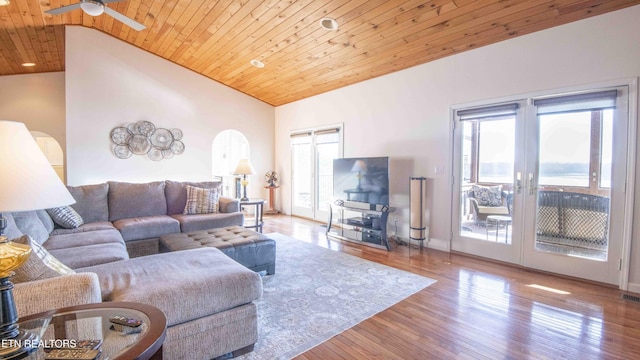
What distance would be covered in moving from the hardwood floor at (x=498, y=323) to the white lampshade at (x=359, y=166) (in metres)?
1.88

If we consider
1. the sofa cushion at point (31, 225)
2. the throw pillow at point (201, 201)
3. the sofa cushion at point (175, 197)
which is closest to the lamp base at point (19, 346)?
the sofa cushion at point (31, 225)

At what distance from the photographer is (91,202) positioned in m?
3.92

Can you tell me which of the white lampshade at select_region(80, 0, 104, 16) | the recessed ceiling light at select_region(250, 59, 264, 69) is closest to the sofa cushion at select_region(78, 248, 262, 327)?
the white lampshade at select_region(80, 0, 104, 16)

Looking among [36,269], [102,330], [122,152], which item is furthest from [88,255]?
[122,152]

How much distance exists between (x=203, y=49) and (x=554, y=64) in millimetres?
5022

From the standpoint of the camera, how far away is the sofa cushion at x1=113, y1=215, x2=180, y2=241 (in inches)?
144

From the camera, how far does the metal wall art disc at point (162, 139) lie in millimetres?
5910

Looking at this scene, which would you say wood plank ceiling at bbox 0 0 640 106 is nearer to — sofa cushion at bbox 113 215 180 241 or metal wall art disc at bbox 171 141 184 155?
metal wall art disc at bbox 171 141 184 155

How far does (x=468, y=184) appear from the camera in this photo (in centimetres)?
403

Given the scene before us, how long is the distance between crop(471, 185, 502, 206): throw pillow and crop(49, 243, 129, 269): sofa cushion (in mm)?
3985

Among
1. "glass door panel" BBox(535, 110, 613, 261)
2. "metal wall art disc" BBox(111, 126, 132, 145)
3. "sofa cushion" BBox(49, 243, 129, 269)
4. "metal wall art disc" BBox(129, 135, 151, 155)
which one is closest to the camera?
"sofa cushion" BBox(49, 243, 129, 269)

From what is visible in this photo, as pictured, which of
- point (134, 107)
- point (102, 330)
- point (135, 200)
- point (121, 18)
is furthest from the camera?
point (134, 107)

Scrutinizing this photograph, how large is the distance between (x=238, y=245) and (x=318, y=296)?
916 millimetres

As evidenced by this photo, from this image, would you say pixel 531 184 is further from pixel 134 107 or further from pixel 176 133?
pixel 134 107
